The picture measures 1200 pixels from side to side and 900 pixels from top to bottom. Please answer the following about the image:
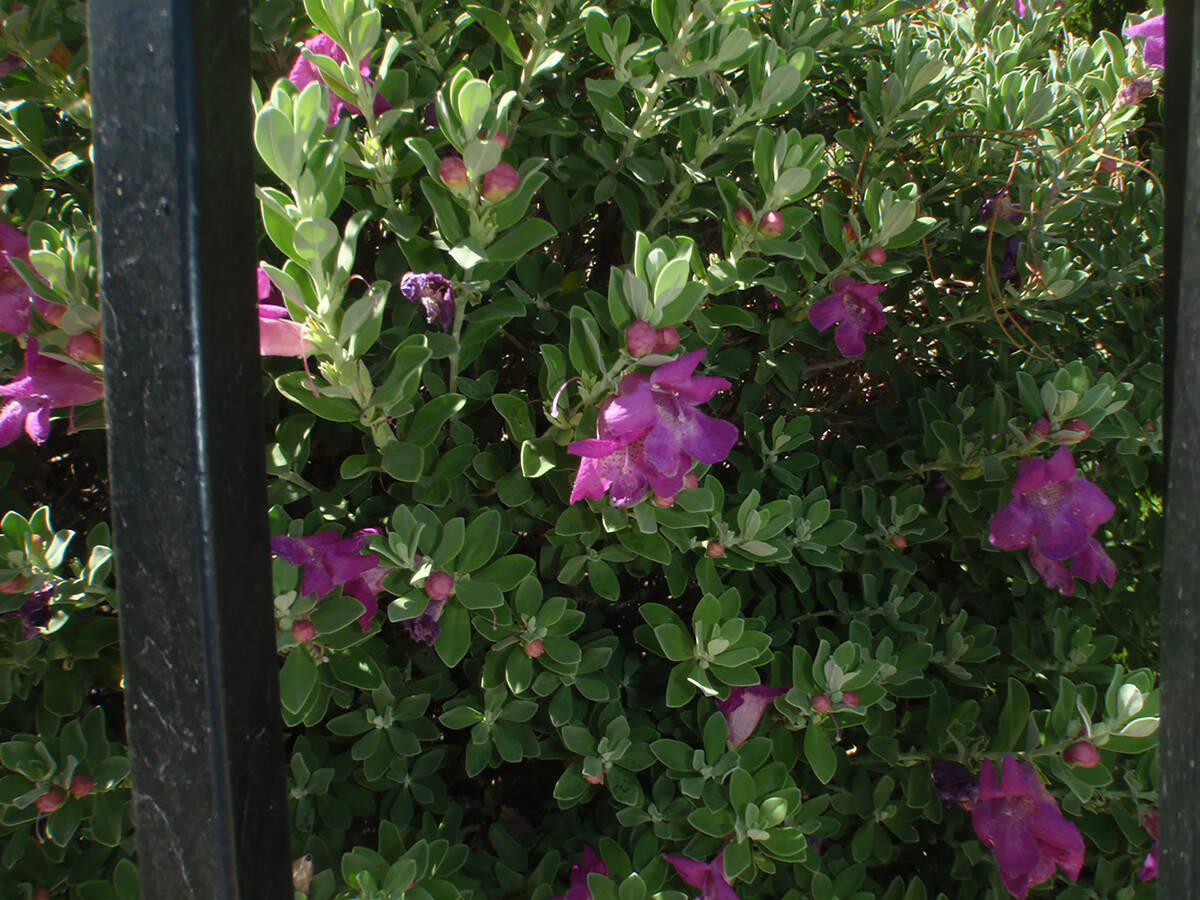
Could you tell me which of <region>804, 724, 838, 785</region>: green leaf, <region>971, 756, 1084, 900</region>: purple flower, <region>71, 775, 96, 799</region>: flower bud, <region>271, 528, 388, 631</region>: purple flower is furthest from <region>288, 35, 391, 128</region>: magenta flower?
<region>971, 756, 1084, 900</region>: purple flower

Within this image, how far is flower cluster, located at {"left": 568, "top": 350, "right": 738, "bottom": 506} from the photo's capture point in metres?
0.95

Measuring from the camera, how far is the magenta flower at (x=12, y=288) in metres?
0.94

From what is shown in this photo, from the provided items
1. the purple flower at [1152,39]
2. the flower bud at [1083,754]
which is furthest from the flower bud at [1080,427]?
the purple flower at [1152,39]

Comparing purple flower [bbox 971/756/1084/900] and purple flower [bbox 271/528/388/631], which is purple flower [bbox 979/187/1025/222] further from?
purple flower [bbox 271/528/388/631]

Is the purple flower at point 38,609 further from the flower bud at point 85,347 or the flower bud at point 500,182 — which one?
the flower bud at point 500,182

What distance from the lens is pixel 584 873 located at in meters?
1.24

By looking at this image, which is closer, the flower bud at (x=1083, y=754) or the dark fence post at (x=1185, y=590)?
the dark fence post at (x=1185, y=590)

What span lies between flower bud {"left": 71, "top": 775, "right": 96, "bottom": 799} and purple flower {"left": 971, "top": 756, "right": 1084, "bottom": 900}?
112 cm

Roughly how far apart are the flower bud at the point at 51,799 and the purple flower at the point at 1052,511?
126 centimetres

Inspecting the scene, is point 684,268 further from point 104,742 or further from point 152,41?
point 104,742

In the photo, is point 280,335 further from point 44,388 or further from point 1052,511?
point 1052,511

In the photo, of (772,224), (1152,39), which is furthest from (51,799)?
(1152,39)

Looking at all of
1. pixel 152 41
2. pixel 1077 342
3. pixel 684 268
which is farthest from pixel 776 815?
pixel 1077 342

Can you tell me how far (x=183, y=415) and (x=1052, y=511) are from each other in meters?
1.21
